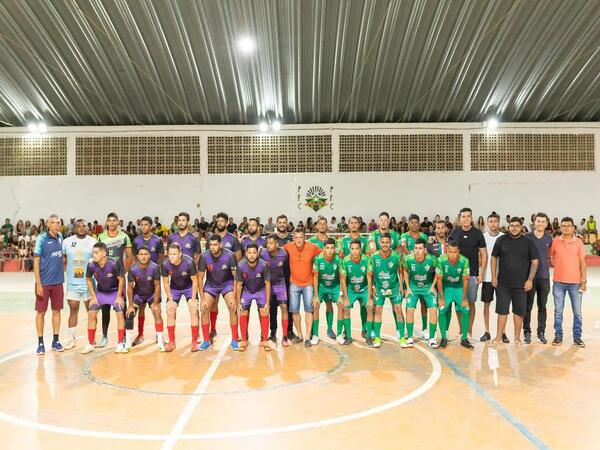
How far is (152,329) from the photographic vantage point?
8578 mm

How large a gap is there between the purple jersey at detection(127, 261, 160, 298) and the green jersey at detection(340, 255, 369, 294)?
2920 mm

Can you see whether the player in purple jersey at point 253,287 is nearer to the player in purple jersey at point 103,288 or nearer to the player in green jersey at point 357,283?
the player in green jersey at point 357,283

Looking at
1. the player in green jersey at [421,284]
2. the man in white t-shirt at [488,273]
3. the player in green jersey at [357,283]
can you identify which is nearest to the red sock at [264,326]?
the player in green jersey at [357,283]

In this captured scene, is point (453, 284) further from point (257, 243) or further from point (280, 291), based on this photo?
point (257, 243)

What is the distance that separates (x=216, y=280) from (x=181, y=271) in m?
0.55

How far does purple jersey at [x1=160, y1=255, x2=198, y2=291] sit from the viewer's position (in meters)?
7.36

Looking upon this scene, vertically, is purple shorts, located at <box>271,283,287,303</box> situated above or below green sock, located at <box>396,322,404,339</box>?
above

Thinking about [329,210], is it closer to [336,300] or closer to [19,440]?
[336,300]

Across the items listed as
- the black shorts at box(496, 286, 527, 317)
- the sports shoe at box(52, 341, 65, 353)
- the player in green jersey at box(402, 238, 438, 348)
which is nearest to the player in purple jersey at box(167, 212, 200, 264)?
the sports shoe at box(52, 341, 65, 353)

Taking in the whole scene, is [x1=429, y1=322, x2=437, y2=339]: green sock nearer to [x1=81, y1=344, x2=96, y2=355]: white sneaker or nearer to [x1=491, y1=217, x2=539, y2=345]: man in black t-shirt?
[x1=491, y1=217, x2=539, y2=345]: man in black t-shirt

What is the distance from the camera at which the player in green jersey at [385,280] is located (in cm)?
739

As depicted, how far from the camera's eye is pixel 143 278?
732cm

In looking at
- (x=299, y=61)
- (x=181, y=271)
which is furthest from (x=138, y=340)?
(x=299, y=61)

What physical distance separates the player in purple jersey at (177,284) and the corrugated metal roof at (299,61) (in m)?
10.4
